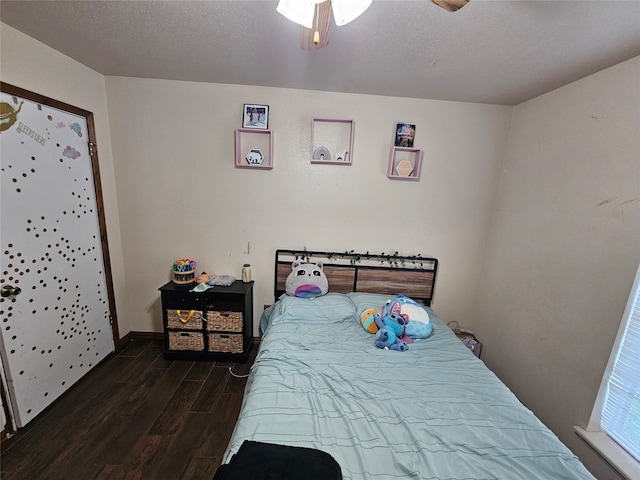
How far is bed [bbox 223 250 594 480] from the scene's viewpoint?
1.08 m

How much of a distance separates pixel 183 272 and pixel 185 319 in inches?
17.0

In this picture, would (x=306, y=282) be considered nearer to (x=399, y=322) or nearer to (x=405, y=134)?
(x=399, y=322)

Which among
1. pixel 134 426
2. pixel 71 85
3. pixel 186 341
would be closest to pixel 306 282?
pixel 186 341

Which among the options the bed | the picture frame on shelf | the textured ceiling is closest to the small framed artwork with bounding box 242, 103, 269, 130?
the picture frame on shelf

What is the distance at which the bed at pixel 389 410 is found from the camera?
1.08 m

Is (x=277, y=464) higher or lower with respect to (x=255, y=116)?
lower

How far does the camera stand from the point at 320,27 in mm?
1115

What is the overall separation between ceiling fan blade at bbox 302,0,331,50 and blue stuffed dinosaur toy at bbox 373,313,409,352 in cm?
177

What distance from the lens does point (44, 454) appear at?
1552mm

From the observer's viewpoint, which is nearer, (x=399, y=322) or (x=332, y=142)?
(x=399, y=322)

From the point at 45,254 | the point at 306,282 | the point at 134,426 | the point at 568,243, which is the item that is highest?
the point at 568,243

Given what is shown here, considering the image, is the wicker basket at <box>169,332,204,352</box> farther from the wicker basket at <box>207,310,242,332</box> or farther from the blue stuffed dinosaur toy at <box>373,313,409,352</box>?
the blue stuffed dinosaur toy at <box>373,313,409,352</box>

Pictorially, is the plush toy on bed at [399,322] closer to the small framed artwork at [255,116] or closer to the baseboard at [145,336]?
the small framed artwork at [255,116]

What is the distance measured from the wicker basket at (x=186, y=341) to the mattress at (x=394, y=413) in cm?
95
